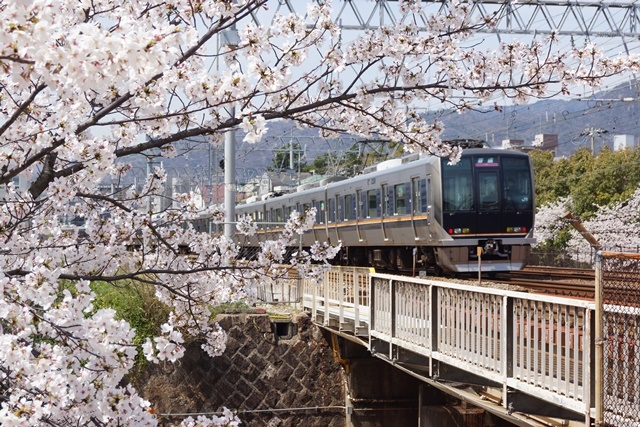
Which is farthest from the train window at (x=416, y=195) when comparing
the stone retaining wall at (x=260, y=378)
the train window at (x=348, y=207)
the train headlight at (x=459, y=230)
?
the train window at (x=348, y=207)

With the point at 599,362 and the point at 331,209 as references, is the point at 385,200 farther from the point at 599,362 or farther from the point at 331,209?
A: the point at 599,362

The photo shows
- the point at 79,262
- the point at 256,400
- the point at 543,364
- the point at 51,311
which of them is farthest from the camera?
the point at 256,400

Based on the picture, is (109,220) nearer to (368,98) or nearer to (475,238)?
(368,98)

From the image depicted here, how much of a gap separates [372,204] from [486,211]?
10.4ft

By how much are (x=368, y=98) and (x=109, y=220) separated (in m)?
1.93

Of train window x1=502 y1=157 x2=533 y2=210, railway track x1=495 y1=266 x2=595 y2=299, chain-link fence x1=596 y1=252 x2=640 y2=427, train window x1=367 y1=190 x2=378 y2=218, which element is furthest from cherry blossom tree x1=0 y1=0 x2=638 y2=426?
train window x1=367 y1=190 x2=378 y2=218

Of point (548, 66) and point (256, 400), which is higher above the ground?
point (548, 66)

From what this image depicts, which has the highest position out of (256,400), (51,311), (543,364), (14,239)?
(14,239)

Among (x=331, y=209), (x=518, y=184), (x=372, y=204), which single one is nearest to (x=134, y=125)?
(x=518, y=184)

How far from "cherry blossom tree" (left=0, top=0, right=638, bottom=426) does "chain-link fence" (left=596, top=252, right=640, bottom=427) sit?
1.35 meters

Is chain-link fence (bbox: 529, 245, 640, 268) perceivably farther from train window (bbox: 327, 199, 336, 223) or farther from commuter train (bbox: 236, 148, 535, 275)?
commuter train (bbox: 236, 148, 535, 275)

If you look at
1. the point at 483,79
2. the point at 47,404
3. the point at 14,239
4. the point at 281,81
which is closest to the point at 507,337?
the point at 483,79

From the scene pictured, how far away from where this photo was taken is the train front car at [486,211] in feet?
59.0

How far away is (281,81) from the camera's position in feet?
18.4
